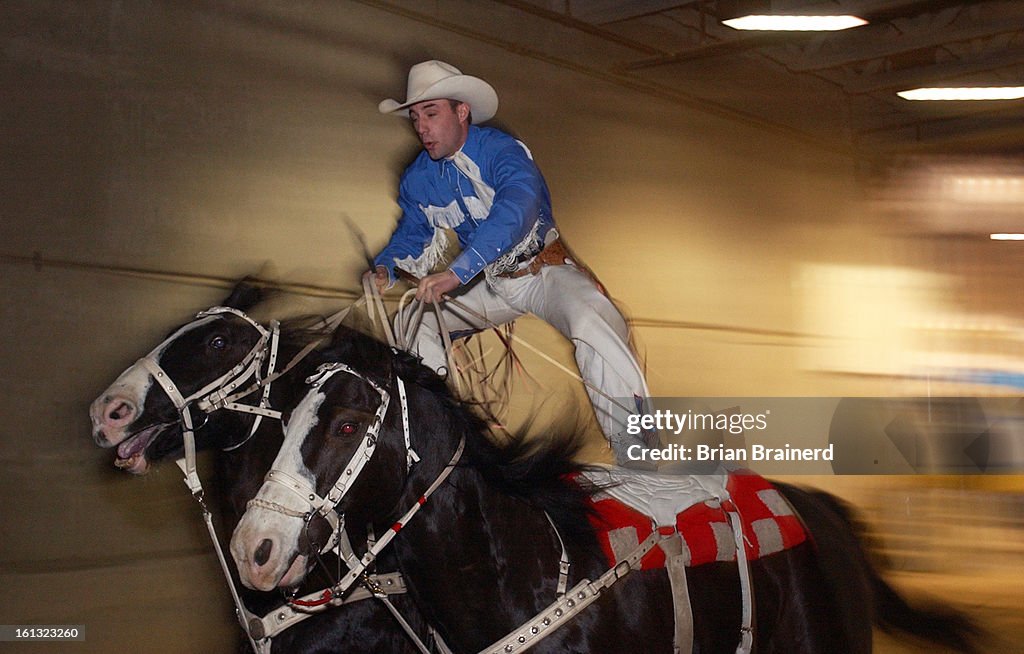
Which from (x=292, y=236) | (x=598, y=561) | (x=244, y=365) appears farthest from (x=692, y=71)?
(x=598, y=561)

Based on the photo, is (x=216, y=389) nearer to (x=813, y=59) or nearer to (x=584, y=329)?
(x=584, y=329)

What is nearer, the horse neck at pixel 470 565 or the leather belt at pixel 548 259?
the horse neck at pixel 470 565

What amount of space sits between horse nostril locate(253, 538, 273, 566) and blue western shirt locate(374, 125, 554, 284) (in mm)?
1299

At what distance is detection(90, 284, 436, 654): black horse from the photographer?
2242 millimetres

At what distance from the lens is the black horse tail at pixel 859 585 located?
2.40 m

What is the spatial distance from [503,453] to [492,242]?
74 centimetres

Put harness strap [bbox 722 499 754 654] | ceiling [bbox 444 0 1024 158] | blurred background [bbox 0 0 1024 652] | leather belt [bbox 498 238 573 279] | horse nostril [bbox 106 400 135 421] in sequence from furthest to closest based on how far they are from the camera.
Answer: ceiling [bbox 444 0 1024 158] → blurred background [bbox 0 0 1024 652] → leather belt [bbox 498 238 573 279] → horse nostril [bbox 106 400 135 421] → harness strap [bbox 722 499 754 654]

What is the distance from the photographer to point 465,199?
2982 mm

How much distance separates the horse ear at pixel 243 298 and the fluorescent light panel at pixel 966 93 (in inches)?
134

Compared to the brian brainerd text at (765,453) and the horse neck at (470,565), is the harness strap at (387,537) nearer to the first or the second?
the horse neck at (470,565)

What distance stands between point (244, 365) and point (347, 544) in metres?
0.82

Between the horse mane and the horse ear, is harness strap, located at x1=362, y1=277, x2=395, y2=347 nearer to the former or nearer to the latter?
the horse mane

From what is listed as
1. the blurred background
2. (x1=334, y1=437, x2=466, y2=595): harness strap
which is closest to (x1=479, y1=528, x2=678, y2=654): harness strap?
(x1=334, y1=437, x2=466, y2=595): harness strap

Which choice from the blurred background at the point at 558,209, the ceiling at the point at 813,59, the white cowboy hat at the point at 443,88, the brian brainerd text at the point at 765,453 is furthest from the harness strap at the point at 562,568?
the ceiling at the point at 813,59
